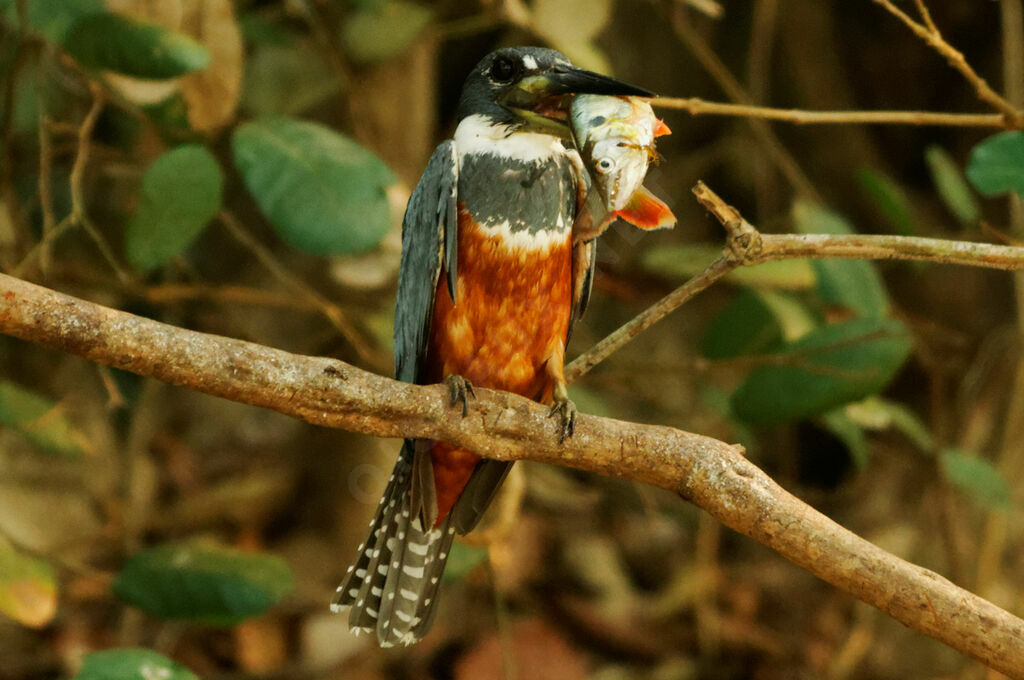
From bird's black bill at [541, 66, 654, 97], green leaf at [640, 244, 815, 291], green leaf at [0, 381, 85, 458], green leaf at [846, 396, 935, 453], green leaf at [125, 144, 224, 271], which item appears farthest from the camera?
green leaf at [640, 244, 815, 291]

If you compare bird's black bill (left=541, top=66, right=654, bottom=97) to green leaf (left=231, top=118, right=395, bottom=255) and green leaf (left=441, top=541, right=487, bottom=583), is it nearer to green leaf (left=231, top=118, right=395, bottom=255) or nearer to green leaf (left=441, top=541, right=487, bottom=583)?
green leaf (left=231, top=118, right=395, bottom=255)

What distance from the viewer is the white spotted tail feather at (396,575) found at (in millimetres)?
2307

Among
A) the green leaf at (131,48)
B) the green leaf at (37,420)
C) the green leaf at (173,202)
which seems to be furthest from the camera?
the green leaf at (37,420)

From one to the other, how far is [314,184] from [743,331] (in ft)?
5.00

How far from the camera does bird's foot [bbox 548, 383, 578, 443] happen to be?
72.8 inches

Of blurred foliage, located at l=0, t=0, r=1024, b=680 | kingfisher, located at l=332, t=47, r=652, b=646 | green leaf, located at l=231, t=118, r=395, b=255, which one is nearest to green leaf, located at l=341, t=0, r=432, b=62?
blurred foliage, located at l=0, t=0, r=1024, b=680

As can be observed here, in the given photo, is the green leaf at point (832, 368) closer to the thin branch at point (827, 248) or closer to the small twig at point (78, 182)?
the thin branch at point (827, 248)

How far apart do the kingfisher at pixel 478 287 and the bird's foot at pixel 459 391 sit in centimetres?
17

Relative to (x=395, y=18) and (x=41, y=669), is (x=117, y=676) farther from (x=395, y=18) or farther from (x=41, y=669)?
(x=395, y=18)

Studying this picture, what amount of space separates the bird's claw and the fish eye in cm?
79

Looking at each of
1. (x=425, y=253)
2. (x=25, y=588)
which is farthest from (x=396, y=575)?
(x=25, y=588)

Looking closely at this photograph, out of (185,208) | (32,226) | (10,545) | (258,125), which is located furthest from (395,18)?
(10,545)

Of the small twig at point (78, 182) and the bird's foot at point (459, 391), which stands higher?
the small twig at point (78, 182)

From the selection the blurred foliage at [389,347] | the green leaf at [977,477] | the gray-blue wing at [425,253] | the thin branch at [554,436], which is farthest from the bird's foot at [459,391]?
the green leaf at [977,477]
